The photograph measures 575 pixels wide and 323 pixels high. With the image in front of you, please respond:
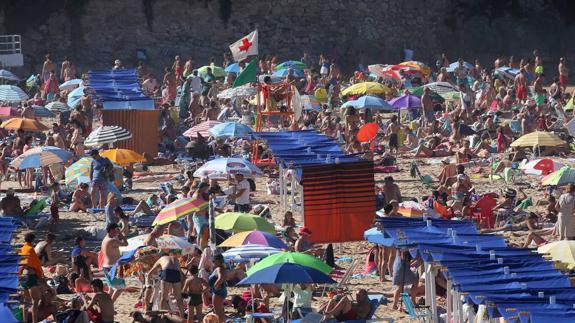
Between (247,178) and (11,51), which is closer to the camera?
(247,178)

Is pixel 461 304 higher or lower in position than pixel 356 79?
lower

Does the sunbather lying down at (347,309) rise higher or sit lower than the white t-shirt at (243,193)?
lower

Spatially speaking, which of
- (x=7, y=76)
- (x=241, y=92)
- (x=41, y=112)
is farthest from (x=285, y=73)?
(x=41, y=112)

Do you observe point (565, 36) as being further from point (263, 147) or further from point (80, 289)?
point (80, 289)

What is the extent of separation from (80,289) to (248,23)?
88.1 feet

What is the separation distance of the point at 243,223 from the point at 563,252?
440cm

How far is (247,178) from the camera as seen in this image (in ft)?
90.8

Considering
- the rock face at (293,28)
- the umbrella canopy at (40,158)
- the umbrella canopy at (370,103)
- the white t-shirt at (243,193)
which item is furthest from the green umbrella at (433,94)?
the white t-shirt at (243,193)

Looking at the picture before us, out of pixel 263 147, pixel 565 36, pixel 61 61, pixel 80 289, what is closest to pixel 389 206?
pixel 80 289

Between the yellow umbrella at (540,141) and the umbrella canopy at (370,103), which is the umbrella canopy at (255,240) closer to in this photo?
the yellow umbrella at (540,141)

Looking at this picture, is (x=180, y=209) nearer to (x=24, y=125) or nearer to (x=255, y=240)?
(x=255, y=240)

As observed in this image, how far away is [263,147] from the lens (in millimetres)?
31516

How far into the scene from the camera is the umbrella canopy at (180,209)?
22672 mm

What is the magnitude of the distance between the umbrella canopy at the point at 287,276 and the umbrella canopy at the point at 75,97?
59.7 ft
